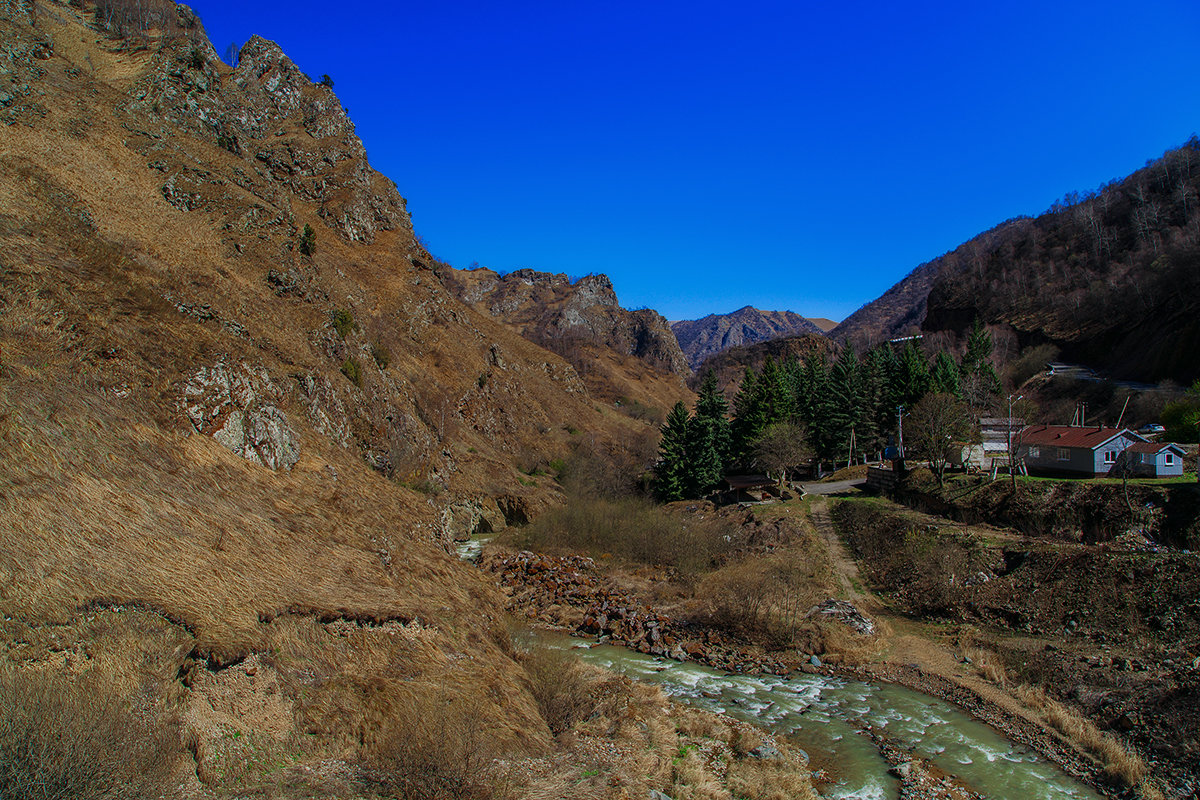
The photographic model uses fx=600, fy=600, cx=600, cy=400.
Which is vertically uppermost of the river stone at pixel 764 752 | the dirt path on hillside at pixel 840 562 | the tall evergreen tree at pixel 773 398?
the tall evergreen tree at pixel 773 398

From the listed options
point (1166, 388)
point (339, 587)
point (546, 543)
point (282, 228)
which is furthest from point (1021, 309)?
point (339, 587)

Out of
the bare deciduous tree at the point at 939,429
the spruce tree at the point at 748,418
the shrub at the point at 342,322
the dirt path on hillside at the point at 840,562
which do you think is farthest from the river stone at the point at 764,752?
the spruce tree at the point at 748,418

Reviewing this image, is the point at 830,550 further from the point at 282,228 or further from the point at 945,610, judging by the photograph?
the point at 282,228

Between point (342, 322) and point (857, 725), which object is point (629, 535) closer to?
point (857, 725)

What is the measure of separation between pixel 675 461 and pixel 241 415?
1452 inches

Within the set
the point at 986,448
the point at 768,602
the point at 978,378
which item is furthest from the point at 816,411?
the point at 768,602

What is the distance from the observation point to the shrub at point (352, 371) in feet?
105

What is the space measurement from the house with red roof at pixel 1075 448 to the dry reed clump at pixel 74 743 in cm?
3877

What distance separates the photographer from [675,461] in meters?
50.7

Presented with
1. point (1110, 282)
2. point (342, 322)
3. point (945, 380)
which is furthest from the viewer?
point (1110, 282)

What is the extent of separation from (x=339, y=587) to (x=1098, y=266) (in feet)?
503

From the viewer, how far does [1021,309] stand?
119 metres

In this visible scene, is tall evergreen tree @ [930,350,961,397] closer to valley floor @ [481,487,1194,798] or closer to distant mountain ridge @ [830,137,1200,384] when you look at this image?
distant mountain ridge @ [830,137,1200,384]

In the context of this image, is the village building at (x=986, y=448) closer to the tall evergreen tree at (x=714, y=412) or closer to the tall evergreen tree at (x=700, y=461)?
the tall evergreen tree at (x=700, y=461)
